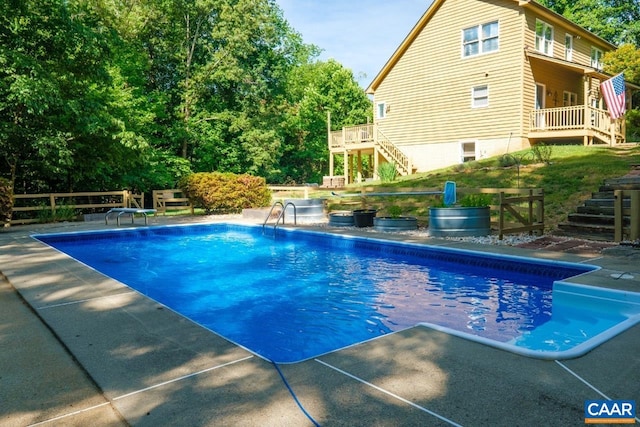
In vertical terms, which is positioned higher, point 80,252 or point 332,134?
point 332,134

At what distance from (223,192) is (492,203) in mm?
9640

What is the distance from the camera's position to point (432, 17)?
70.7 ft

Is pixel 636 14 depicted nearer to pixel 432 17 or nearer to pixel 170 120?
pixel 432 17

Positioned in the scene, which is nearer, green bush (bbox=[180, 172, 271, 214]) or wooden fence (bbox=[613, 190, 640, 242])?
wooden fence (bbox=[613, 190, 640, 242])

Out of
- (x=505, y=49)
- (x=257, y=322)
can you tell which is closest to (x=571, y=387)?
(x=257, y=322)

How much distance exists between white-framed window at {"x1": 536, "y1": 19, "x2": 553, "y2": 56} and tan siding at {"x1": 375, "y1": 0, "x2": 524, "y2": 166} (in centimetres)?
175

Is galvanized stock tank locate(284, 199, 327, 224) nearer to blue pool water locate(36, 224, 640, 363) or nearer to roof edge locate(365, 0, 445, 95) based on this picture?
blue pool water locate(36, 224, 640, 363)

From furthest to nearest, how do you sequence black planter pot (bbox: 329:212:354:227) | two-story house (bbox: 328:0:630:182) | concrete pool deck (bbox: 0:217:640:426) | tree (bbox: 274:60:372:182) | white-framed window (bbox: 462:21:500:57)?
tree (bbox: 274:60:372:182) < white-framed window (bbox: 462:21:500:57) < two-story house (bbox: 328:0:630:182) < black planter pot (bbox: 329:212:354:227) < concrete pool deck (bbox: 0:217:640:426)

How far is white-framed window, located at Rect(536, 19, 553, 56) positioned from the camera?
1972 centimetres

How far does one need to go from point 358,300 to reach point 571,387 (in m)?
3.58

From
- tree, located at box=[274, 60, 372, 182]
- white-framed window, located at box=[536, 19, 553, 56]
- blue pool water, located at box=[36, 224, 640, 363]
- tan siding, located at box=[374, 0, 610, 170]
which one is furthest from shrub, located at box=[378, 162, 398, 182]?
tree, located at box=[274, 60, 372, 182]

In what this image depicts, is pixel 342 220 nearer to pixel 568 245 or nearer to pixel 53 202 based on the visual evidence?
pixel 568 245

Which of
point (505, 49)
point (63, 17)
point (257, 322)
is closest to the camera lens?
point (257, 322)

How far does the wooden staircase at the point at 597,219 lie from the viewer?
835 cm
